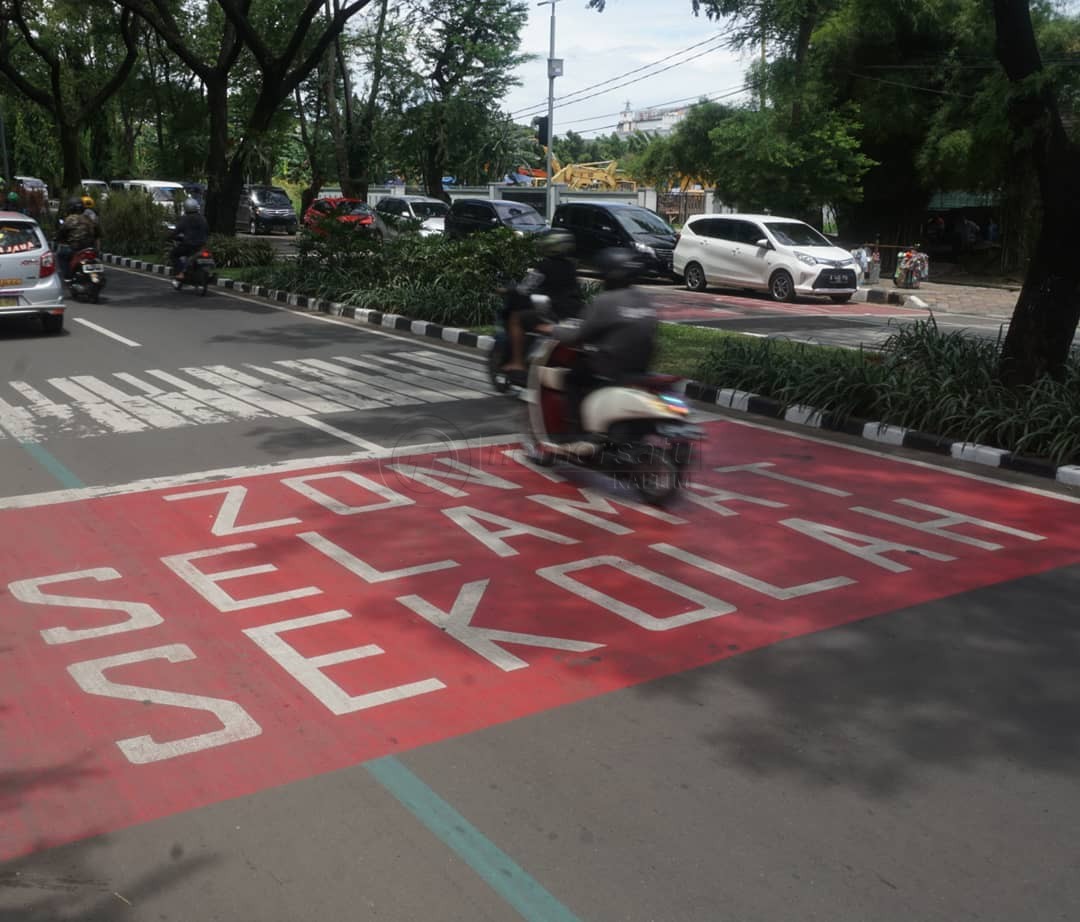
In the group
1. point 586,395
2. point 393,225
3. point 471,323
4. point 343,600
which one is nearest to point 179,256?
point 393,225

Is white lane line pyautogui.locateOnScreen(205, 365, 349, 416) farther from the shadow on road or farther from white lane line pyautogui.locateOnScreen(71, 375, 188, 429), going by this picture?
the shadow on road

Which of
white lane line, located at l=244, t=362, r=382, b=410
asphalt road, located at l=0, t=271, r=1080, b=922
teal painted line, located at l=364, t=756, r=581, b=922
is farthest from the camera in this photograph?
white lane line, located at l=244, t=362, r=382, b=410

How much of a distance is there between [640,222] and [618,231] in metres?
0.99

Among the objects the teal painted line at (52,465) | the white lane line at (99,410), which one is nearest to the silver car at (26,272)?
the white lane line at (99,410)

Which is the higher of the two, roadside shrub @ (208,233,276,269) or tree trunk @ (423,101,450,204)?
tree trunk @ (423,101,450,204)

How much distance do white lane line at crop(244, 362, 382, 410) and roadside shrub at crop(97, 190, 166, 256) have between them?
16499 mm

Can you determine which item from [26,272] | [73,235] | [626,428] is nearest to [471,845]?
[626,428]

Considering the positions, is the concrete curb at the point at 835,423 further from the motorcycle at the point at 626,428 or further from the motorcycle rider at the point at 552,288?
the motorcycle at the point at 626,428

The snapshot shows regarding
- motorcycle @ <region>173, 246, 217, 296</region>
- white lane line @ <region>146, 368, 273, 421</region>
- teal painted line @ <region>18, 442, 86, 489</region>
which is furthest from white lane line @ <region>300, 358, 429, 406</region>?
motorcycle @ <region>173, 246, 217, 296</region>

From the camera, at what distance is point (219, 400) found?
9977 mm

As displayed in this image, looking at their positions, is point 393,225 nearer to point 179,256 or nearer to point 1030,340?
point 179,256

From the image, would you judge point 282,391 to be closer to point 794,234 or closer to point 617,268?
point 617,268

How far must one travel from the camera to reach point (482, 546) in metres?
6.16

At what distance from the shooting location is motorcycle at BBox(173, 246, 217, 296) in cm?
1862
